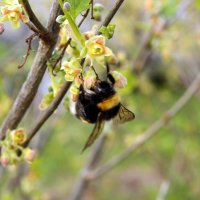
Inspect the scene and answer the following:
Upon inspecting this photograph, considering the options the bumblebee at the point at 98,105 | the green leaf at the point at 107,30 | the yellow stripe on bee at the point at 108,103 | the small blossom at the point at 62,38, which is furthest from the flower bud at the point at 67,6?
the yellow stripe on bee at the point at 108,103

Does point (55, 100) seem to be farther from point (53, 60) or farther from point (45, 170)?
point (45, 170)

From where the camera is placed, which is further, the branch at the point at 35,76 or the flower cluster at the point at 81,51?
the branch at the point at 35,76

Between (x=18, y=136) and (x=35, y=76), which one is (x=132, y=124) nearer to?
(x=18, y=136)

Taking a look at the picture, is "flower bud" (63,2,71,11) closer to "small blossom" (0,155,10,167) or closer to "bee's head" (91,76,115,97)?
"bee's head" (91,76,115,97)

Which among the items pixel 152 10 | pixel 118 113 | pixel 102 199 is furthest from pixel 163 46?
pixel 102 199

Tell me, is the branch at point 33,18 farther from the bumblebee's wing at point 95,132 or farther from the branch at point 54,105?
the bumblebee's wing at point 95,132

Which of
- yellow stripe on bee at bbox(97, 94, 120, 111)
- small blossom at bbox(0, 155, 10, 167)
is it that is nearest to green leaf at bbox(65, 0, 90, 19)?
yellow stripe on bee at bbox(97, 94, 120, 111)
